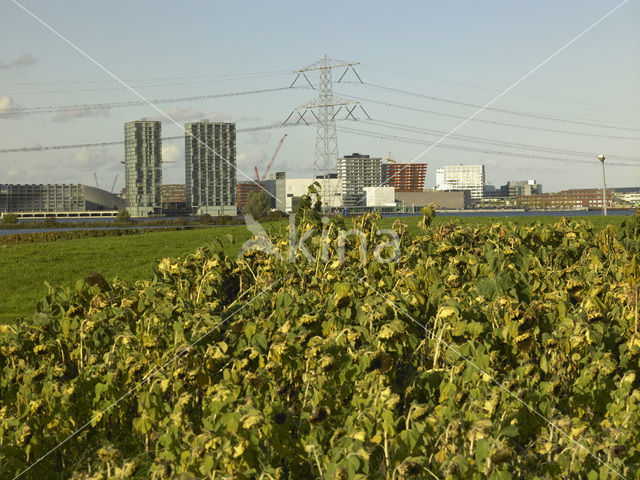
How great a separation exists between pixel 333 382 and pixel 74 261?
1223 cm

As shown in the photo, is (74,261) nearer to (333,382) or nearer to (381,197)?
(333,382)

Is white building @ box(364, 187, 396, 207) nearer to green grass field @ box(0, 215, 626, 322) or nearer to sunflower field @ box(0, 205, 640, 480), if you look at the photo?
green grass field @ box(0, 215, 626, 322)

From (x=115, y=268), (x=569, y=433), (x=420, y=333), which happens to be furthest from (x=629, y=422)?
(x=115, y=268)

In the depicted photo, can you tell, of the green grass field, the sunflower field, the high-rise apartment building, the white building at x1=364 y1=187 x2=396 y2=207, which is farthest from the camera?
the high-rise apartment building

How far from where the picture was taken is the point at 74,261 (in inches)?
592

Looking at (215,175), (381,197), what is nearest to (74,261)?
(381,197)

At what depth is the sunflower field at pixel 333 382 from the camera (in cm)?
344

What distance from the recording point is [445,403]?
4.35 m

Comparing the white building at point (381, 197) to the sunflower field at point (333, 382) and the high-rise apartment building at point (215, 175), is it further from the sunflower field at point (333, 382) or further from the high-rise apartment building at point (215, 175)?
the sunflower field at point (333, 382)

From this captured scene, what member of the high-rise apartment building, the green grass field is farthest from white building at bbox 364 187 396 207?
the green grass field

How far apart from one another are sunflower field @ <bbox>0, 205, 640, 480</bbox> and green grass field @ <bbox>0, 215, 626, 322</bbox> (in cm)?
383

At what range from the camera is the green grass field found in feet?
36.1

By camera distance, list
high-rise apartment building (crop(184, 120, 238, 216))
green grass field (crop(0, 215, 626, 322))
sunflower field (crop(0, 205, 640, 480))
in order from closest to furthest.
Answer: sunflower field (crop(0, 205, 640, 480))
green grass field (crop(0, 215, 626, 322))
high-rise apartment building (crop(184, 120, 238, 216))

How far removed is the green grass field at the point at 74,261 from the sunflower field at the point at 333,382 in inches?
151
